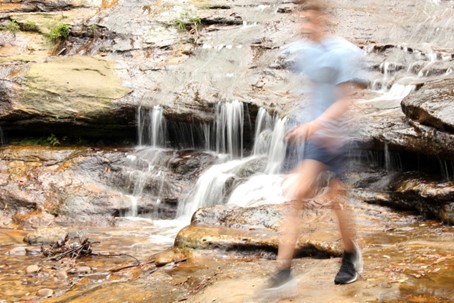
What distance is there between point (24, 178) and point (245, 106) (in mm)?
4505

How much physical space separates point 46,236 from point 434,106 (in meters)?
5.84

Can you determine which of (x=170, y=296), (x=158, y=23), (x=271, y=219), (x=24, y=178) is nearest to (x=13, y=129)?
(x=24, y=178)

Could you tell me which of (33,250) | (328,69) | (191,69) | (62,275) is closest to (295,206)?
(328,69)

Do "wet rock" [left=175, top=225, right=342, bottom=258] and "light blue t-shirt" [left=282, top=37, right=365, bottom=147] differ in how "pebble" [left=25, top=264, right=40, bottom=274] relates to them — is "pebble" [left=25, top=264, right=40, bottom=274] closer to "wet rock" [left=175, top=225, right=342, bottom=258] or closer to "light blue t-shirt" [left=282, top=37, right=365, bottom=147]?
"wet rock" [left=175, top=225, right=342, bottom=258]

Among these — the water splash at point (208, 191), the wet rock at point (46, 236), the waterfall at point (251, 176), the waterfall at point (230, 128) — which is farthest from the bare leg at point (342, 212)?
the waterfall at point (230, 128)

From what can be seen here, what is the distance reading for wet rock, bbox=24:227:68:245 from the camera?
24.2 ft

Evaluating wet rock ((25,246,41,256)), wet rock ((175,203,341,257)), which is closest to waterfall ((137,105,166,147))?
wet rock ((175,203,341,257))

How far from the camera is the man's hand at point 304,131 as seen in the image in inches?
143

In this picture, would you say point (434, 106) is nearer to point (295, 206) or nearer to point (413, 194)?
point (413, 194)

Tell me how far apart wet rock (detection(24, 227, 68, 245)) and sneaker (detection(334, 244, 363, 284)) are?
182 inches

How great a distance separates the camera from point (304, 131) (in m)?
3.63

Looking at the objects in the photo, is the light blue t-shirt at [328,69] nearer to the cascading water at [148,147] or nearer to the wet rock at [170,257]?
the wet rock at [170,257]

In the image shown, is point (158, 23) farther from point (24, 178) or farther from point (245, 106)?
point (24, 178)

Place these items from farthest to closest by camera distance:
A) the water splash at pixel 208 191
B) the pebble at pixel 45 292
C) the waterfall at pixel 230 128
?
the waterfall at pixel 230 128
the water splash at pixel 208 191
the pebble at pixel 45 292
